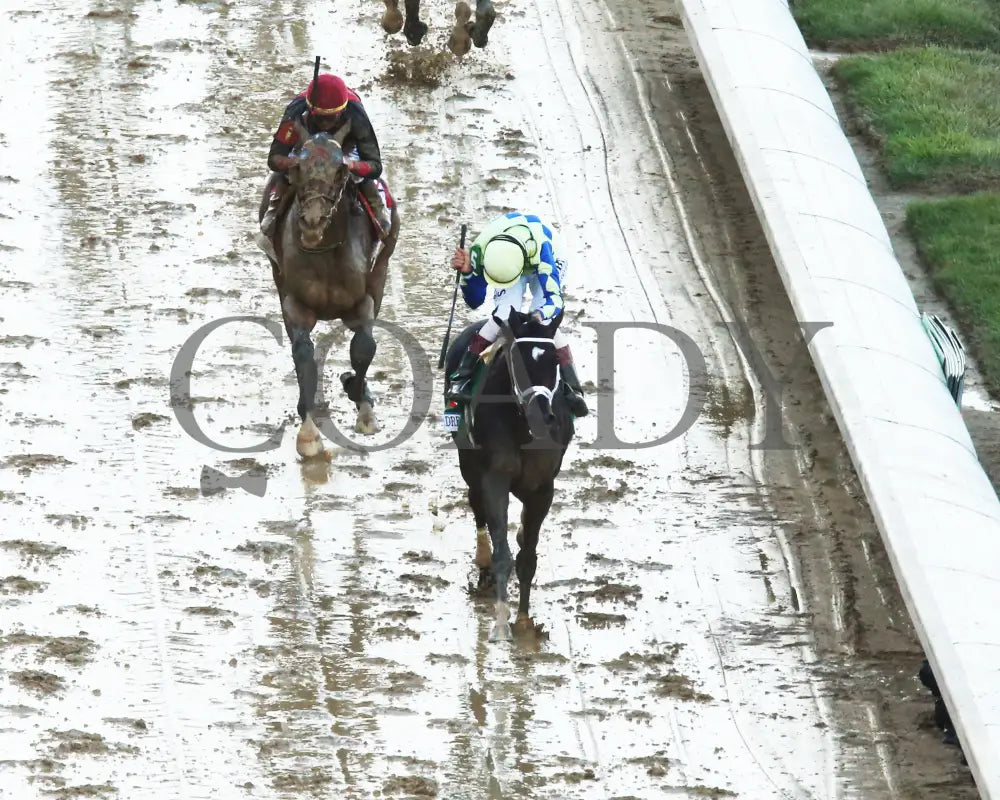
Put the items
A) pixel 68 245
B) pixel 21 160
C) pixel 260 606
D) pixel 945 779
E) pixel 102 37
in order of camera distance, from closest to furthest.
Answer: pixel 945 779
pixel 260 606
pixel 68 245
pixel 21 160
pixel 102 37

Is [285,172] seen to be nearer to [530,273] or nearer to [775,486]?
[530,273]

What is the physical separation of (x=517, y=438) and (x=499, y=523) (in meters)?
0.43

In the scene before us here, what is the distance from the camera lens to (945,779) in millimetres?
9047

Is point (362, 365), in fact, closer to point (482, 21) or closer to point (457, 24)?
point (482, 21)

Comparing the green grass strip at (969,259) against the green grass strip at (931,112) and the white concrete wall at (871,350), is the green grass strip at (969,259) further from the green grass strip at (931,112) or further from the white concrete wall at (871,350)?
the white concrete wall at (871,350)

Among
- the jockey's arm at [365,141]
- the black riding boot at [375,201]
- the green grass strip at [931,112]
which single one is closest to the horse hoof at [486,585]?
the black riding boot at [375,201]

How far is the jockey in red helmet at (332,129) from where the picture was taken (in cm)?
1099

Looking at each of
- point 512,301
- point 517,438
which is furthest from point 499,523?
point 512,301

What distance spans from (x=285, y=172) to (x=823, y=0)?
9.18 meters

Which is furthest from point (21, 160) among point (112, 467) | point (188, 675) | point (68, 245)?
point (188, 675)

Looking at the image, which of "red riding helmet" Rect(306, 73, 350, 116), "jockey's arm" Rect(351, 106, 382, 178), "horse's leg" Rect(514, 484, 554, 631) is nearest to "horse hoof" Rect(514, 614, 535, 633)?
"horse's leg" Rect(514, 484, 554, 631)

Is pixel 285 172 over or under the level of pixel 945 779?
over

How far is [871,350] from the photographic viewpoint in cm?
1190

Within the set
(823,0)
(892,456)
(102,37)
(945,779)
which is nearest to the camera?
(945,779)
